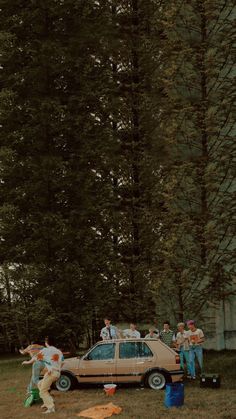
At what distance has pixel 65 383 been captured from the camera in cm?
1673

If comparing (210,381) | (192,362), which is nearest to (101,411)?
(210,381)

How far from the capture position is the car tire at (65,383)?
1664 centimetres

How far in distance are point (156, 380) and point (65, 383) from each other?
2.70 meters

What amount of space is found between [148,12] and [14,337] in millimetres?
21050

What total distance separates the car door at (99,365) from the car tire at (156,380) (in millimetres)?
1012

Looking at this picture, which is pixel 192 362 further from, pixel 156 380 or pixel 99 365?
pixel 99 365

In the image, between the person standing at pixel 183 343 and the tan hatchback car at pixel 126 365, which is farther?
the person standing at pixel 183 343

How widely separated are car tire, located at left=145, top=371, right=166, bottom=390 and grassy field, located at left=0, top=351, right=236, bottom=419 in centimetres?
23

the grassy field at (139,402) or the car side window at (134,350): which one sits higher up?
the car side window at (134,350)

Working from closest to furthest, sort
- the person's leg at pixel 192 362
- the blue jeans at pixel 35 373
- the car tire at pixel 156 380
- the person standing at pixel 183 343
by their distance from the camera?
1. the blue jeans at pixel 35 373
2. the car tire at pixel 156 380
3. the person's leg at pixel 192 362
4. the person standing at pixel 183 343

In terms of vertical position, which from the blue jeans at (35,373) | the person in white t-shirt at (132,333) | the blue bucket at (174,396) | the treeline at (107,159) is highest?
the treeline at (107,159)

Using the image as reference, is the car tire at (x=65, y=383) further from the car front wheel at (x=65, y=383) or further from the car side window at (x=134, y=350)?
the car side window at (x=134, y=350)

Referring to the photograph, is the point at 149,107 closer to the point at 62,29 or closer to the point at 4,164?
the point at 62,29

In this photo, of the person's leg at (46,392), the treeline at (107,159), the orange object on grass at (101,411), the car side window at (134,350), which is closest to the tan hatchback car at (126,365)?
the car side window at (134,350)
